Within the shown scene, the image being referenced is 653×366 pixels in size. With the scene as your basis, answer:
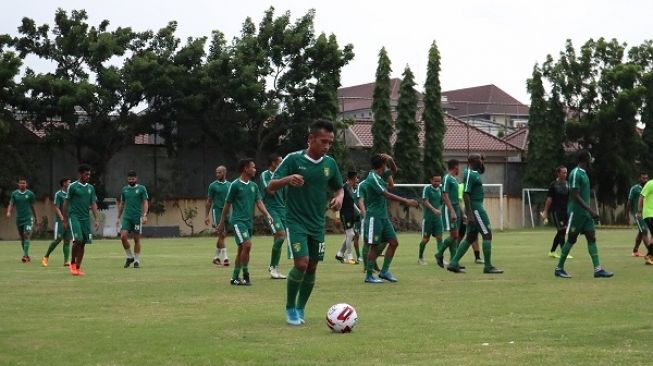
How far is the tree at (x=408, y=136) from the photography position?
56.8 m

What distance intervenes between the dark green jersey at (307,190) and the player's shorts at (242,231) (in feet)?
19.8

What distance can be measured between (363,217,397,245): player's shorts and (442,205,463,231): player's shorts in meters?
3.26

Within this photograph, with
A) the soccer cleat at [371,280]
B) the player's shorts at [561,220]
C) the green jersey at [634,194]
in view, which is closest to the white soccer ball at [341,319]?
the soccer cleat at [371,280]

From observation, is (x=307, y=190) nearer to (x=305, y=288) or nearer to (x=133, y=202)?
(x=305, y=288)

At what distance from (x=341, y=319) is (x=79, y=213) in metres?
11.0

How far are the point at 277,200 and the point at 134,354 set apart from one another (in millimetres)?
10010

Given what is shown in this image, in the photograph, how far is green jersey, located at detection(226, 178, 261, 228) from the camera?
1814 cm

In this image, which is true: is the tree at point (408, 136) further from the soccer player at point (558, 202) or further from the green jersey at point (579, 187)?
the green jersey at point (579, 187)

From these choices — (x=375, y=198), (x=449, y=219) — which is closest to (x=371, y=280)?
(x=375, y=198)

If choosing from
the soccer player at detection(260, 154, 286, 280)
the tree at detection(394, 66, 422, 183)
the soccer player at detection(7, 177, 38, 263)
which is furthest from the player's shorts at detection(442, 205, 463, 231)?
the tree at detection(394, 66, 422, 183)

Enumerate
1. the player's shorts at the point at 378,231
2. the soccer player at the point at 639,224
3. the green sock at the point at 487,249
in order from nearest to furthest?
the player's shorts at the point at 378,231
the green sock at the point at 487,249
the soccer player at the point at 639,224

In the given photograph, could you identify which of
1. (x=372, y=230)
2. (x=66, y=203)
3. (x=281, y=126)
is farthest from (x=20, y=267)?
(x=281, y=126)

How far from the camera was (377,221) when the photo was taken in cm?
1814

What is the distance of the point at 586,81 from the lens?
61125 mm
